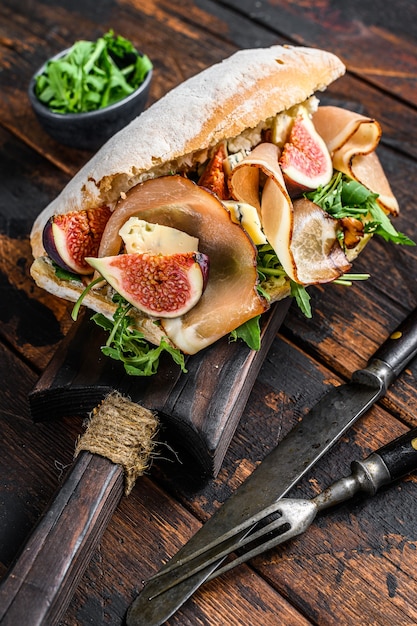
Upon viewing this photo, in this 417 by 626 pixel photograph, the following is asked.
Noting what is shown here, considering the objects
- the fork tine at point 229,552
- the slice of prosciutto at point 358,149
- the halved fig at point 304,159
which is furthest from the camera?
the slice of prosciutto at point 358,149

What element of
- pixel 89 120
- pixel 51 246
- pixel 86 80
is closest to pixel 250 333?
pixel 51 246

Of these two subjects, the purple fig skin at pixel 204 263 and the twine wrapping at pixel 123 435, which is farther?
the purple fig skin at pixel 204 263

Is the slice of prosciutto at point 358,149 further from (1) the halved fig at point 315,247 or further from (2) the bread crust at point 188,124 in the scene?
(1) the halved fig at point 315,247

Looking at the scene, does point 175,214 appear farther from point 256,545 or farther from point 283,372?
point 256,545

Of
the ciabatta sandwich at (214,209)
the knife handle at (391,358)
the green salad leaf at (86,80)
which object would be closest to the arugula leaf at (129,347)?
the ciabatta sandwich at (214,209)

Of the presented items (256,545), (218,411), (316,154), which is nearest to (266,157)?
(316,154)

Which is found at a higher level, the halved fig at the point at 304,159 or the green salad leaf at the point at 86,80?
the halved fig at the point at 304,159

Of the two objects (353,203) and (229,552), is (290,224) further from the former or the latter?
(229,552)

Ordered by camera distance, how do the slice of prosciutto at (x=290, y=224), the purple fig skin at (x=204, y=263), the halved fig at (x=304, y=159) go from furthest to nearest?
the halved fig at (x=304, y=159) → the slice of prosciutto at (x=290, y=224) → the purple fig skin at (x=204, y=263)
